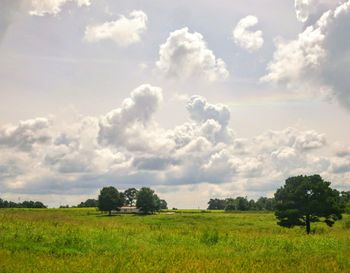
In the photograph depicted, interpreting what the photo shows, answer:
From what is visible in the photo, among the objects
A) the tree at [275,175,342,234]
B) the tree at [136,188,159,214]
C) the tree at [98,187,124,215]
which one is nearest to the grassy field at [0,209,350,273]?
the tree at [275,175,342,234]

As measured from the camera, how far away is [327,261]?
696 inches

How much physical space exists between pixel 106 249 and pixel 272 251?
8.17 meters

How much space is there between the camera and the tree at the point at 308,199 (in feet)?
126

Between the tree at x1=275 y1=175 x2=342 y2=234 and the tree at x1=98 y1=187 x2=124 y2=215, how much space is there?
65.2 m

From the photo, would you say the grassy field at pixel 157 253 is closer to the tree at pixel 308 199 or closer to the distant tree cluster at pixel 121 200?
the tree at pixel 308 199

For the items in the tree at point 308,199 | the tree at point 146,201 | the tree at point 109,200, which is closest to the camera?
the tree at point 308,199

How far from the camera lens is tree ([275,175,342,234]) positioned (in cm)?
3838

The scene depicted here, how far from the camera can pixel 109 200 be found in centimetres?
9938

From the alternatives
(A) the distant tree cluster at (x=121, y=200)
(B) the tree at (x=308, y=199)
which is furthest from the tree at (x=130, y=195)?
(B) the tree at (x=308, y=199)

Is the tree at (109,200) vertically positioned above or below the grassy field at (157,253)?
above

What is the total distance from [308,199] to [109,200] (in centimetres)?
6723

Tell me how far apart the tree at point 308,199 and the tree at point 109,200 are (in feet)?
214

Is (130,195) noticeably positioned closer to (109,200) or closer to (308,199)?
(109,200)

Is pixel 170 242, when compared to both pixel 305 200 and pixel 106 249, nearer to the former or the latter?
pixel 106 249
